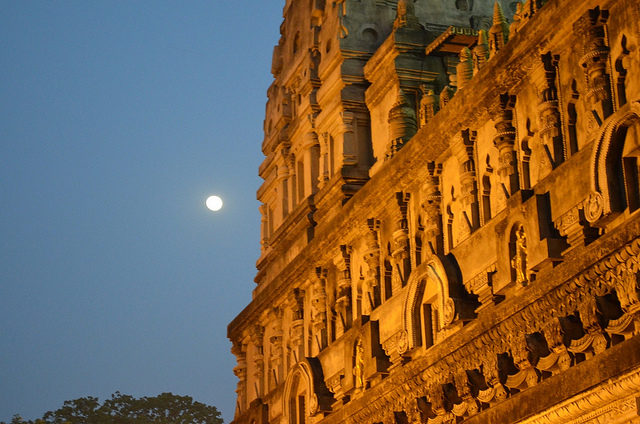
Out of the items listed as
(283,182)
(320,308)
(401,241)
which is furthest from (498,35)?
(283,182)

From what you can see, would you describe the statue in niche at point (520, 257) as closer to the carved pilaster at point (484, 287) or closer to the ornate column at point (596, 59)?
the carved pilaster at point (484, 287)

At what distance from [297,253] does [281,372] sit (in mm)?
2702

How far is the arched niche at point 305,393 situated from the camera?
23.5 m

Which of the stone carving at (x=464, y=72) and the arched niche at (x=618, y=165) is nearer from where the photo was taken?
the arched niche at (x=618, y=165)

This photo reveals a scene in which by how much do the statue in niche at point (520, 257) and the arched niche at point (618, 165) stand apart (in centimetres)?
184

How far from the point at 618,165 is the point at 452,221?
504 centimetres

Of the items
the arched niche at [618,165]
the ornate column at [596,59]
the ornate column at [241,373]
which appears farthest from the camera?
the ornate column at [241,373]

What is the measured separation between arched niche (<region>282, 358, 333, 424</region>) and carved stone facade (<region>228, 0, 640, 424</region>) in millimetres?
46

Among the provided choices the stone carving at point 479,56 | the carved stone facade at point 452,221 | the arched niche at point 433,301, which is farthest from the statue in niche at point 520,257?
the stone carving at point 479,56

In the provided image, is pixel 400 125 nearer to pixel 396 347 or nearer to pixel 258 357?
pixel 396 347

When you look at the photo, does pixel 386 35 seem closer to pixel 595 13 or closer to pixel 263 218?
pixel 263 218

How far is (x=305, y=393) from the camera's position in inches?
968

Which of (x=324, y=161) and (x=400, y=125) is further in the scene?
(x=324, y=161)

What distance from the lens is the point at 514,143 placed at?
17.8m
